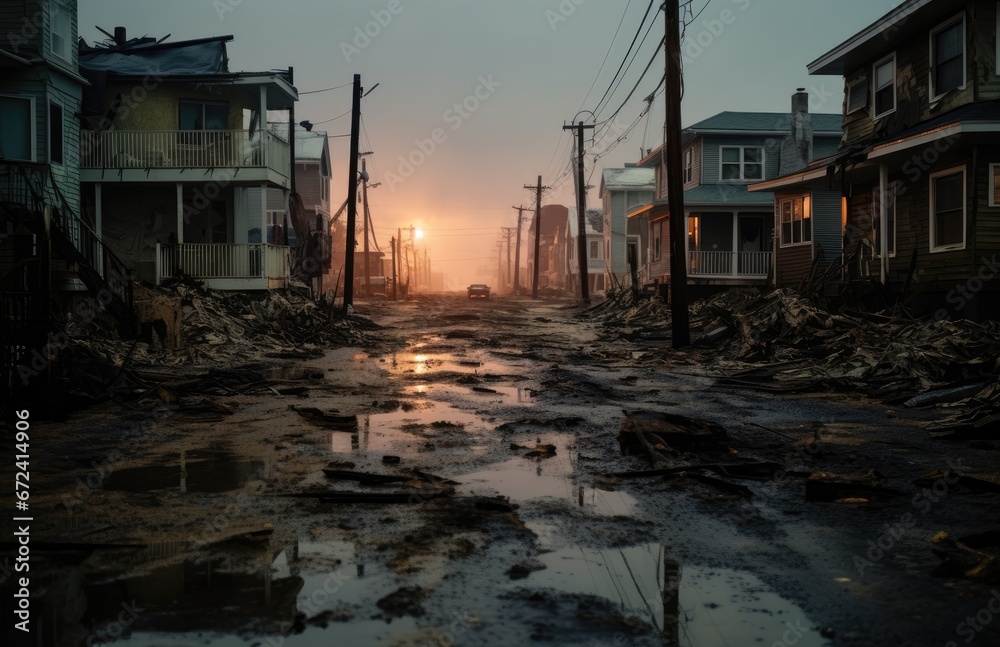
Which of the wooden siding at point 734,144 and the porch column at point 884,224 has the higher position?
the wooden siding at point 734,144

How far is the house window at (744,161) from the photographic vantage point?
38.7 metres

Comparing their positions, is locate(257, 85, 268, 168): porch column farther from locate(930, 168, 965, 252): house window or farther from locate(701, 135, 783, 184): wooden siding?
locate(701, 135, 783, 184): wooden siding

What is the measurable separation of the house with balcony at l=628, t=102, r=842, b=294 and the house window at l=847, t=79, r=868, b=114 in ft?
32.7

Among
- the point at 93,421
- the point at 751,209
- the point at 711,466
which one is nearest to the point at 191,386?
the point at 93,421

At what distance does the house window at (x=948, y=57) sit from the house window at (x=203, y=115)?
22150 millimetres

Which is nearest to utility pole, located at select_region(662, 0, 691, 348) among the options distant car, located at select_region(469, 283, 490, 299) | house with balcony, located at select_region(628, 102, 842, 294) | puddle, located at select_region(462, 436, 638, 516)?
puddle, located at select_region(462, 436, 638, 516)

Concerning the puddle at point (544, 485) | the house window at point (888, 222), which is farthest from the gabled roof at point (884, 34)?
the puddle at point (544, 485)

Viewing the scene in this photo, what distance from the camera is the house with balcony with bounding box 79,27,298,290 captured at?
88.0 feet

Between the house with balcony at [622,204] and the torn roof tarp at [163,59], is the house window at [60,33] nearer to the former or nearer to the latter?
the torn roof tarp at [163,59]

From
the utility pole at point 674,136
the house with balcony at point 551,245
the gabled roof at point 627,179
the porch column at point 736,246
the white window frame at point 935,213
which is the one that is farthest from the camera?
the house with balcony at point 551,245

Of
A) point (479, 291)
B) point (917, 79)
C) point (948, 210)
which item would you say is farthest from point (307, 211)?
point (948, 210)

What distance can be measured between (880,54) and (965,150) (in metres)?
5.92

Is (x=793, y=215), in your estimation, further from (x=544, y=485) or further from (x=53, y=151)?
(x=544, y=485)

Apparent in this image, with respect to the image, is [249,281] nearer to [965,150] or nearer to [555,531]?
[965,150]
